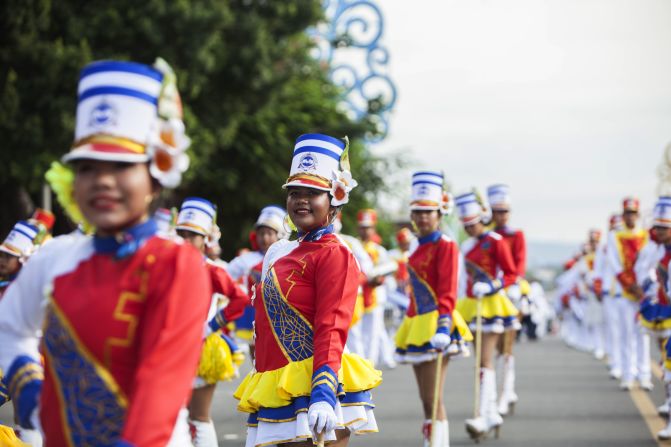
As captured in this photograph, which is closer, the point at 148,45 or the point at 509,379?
the point at 509,379

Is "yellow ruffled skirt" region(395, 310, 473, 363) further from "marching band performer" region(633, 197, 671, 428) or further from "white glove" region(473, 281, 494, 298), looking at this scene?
"marching band performer" region(633, 197, 671, 428)

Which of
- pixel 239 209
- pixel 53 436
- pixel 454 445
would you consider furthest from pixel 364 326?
pixel 53 436

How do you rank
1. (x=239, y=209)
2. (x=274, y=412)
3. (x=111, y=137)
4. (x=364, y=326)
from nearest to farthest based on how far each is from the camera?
1. (x=111, y=137)
2. (x=274, y=412)
3. (x=364, y=326)
4. (x=239, y=209)

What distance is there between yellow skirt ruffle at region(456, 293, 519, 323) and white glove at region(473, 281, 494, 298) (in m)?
0.24

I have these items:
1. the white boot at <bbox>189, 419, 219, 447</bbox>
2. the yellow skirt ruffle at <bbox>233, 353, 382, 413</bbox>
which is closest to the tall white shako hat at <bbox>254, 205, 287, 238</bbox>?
the white boot at <bbox>189, 419, 219, 447</bbox>

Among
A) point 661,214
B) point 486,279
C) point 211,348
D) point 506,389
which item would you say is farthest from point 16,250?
point 661,214

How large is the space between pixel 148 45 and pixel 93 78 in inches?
845

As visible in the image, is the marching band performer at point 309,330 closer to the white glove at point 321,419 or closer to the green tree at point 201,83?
the white glove at point 321,419

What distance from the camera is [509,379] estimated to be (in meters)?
13.5

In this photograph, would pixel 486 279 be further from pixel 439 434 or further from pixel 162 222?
pixel 162 222

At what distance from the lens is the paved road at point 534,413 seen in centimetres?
1148

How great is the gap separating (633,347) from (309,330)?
1210 cm

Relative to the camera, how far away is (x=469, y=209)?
12695mm

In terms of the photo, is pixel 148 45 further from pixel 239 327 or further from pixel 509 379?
pixel 509 379
